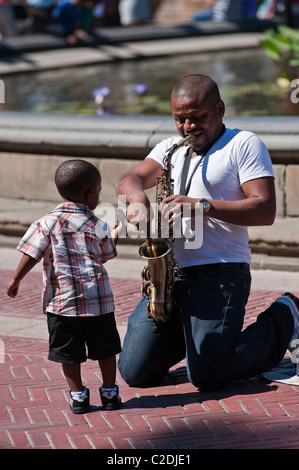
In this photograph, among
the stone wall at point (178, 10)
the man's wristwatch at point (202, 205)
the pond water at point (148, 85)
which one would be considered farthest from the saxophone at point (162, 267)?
the stone wall at point (178, 10)

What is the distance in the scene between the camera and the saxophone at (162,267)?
4188 millimetres

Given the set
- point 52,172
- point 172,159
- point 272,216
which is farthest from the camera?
point 52,172

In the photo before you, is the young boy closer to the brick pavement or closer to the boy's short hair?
the boy's short hair

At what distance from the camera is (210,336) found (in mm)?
4148

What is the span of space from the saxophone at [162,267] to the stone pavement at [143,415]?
0.40m

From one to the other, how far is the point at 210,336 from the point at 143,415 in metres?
0.50

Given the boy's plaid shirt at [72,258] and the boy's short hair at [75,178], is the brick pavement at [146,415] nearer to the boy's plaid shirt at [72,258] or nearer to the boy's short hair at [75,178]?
the boy's plaid shirt at [72,258]

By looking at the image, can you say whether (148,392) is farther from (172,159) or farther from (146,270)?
(172,159)

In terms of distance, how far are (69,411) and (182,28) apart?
13051mm

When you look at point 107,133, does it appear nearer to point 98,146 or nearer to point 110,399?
point 98,146

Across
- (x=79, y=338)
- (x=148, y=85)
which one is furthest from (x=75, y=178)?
(x=148, y=85)

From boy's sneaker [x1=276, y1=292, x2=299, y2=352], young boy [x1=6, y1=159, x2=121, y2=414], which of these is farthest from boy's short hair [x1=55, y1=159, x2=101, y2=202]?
boy's sneaker [x1=276, y1=292, x2=299, y2=352]
